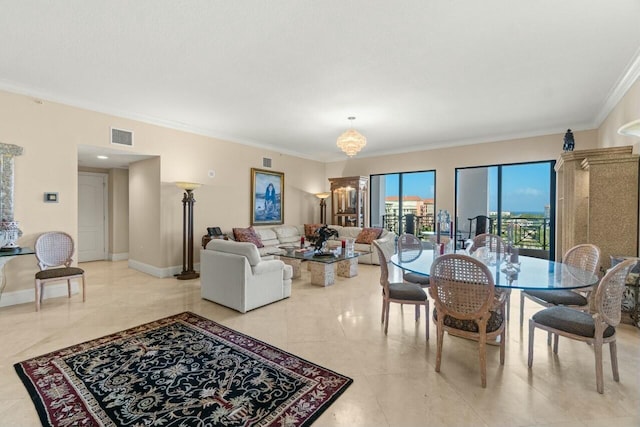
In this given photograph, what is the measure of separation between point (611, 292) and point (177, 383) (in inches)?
128

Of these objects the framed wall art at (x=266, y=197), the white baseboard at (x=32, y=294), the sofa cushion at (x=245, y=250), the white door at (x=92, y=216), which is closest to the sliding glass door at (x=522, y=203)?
the framed wall art at (x=266, y=197)

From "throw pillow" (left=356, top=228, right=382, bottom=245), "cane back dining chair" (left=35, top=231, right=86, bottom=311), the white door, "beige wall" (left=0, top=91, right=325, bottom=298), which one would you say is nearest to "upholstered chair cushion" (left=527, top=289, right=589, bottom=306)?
"throw pillow" (left=356, top=228, right=382, bottom=245)

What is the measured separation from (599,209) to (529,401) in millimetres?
2778

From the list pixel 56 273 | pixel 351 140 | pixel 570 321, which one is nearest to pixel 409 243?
pixel 351 140

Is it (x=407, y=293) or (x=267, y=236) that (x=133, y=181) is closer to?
(x=267, y=236)

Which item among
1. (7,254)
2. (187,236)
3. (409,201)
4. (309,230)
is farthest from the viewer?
(409,201)

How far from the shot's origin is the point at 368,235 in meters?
7.11

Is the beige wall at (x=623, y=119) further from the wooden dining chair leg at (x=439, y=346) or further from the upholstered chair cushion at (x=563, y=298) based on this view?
the wooden dining chair leg at (x=439, y=346)

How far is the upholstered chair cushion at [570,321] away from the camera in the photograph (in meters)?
2.15

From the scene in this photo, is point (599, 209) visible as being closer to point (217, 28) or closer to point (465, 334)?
point (465, 334)

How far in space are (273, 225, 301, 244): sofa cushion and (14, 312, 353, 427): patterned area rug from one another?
4.29 m

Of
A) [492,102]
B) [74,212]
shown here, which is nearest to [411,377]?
[492,102]

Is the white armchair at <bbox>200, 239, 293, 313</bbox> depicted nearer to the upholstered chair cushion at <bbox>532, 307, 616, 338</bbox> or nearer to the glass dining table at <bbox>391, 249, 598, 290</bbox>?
the glass dining table at <bbox>391, 249, 598, 290</bbox>

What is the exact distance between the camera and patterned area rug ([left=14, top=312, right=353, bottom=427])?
1856 mm
